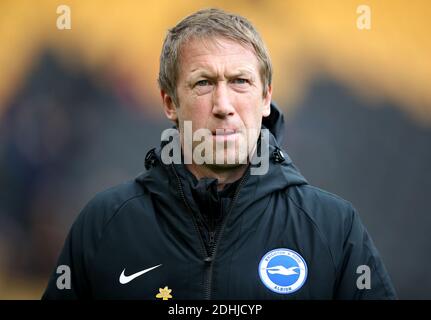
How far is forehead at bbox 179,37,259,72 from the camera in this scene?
1.71 metres

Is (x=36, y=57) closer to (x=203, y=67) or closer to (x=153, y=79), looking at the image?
(x=153, y=79)

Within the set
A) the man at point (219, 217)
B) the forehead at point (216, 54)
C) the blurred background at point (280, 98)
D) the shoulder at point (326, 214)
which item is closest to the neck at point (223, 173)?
the man at point (219, 217)

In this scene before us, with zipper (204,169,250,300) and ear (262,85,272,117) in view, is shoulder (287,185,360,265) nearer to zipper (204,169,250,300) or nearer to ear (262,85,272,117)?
zipper (204,169,250,300)

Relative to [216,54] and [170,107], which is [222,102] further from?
[170,107]

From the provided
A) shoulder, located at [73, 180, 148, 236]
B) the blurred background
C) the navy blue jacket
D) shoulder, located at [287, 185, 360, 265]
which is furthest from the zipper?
the blurred background

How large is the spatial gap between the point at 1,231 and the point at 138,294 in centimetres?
181

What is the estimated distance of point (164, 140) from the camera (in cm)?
184

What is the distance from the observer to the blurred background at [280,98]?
3242 mm

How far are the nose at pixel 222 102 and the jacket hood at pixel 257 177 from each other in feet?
0.54

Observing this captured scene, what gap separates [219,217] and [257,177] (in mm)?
148

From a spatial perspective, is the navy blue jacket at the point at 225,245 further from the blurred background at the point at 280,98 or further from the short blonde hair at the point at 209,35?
the blurred background at the point at 280,98

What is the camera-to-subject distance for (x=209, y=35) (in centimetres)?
175

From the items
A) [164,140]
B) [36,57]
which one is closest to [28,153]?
[36,57]

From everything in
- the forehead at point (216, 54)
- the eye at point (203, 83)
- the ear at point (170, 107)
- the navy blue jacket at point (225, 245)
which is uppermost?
the forehead at point (216, 54)
